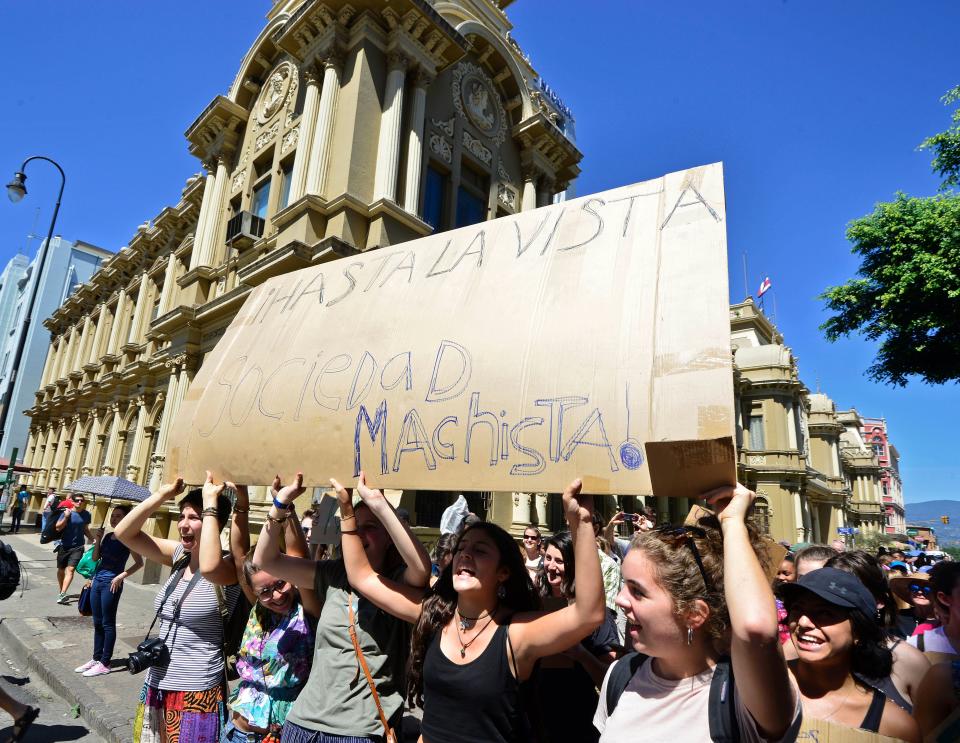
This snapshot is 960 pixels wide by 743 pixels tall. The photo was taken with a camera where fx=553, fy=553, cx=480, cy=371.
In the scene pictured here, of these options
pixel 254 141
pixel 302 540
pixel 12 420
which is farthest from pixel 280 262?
pixel 12 420

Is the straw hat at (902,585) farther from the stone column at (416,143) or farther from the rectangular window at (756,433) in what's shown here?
the rectangular window at (756,433)

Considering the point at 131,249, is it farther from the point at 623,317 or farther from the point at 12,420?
the point at 623,317

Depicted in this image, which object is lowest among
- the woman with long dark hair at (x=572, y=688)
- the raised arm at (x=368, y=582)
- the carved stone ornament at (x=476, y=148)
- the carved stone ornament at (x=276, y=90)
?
the woman with long dark hair at (x=572, y=688)

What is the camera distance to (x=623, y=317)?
1.84m

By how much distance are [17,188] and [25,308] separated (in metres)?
33.5

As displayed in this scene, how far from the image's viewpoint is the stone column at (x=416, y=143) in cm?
1207

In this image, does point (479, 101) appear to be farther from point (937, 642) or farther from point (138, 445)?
point (937, 642)

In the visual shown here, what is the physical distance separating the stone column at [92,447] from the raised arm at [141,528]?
23.0 meters

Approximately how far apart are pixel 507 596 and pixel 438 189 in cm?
1302

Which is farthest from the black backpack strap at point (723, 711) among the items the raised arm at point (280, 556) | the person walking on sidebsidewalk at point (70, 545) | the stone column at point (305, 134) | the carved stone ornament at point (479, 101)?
the carved stone ornament at point (479, 101)

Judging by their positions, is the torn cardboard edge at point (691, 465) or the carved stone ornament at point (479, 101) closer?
the torn cardboard edge at point (691, 465)

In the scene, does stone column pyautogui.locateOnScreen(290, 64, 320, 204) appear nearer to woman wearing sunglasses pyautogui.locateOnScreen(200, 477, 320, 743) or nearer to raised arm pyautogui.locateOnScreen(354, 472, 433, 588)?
woman wearing sunglasses pyautogui.locateOnScreen(200, 477, 320, 743)

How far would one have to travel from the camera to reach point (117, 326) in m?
23.8

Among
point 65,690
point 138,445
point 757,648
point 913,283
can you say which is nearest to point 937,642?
point 757,648
